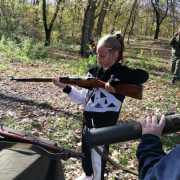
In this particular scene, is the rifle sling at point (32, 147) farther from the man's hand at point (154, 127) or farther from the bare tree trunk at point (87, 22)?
the bare tree trunk at point (87, 22)

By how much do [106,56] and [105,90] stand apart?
45 centimetres

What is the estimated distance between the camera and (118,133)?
1245 mm

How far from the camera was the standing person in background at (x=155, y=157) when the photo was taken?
949 mm

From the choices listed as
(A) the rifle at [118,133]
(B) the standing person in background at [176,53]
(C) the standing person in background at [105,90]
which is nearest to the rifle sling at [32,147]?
(C) the standing person in background at [105,90]

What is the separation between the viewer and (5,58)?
12.6m

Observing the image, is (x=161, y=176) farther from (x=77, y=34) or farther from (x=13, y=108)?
(x=77, y=34)

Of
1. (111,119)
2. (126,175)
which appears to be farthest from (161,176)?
(126,175)

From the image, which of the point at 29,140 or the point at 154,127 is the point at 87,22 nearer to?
the point at 29,140

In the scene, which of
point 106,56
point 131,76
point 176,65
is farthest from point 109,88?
point 176,65

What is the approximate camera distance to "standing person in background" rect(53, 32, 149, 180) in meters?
2.59

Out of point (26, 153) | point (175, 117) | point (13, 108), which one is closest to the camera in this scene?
point (175, 117)

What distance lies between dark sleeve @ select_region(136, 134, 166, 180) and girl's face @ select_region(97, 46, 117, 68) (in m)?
1.54

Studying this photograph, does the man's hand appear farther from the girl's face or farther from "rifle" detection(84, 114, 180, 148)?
the girl's face

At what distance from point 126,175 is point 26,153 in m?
2.40
